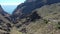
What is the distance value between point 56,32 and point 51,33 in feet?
9.90

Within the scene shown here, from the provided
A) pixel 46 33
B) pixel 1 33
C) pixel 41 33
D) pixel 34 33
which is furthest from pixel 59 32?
pixel 1 33

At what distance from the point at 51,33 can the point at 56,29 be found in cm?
819

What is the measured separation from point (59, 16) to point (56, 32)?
67764mm

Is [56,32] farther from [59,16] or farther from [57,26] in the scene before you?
[59,16]

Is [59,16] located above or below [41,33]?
above

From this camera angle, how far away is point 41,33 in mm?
129875

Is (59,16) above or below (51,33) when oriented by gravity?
above

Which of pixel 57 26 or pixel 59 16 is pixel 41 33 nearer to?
pixel 57 26

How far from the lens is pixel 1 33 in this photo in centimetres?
13812

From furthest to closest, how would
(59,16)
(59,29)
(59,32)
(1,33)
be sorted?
(59,16) < (1,33) < (59,29) < (59,32)

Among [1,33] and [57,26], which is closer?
[57,26]

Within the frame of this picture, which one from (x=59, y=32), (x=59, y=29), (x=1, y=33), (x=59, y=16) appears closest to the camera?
(x=59, y=32)

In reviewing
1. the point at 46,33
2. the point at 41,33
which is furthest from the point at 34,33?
the point at 46,33

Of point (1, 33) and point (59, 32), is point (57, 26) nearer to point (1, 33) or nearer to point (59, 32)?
point (59, 32)
